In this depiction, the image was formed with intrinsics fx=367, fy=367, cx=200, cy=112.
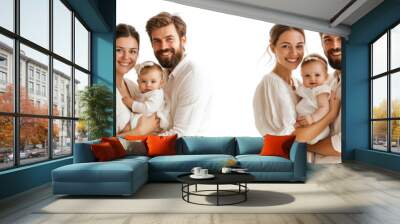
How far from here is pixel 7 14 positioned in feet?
15.6

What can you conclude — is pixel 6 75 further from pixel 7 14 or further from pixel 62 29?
pixel 62 29

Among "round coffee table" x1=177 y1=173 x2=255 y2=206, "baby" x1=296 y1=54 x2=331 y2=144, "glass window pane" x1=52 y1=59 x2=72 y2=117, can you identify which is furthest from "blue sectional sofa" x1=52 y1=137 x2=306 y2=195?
"baby" x1=296 y1=54 x2=331 y2=144

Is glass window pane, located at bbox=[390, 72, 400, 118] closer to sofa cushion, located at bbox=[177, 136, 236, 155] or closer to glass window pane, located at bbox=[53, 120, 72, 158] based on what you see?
sofa cushion, located at bbox=[177, 136, 236, 155]

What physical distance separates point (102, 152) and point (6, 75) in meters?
1.69

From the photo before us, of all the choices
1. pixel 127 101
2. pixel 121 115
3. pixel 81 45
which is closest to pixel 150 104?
pixel 127 101

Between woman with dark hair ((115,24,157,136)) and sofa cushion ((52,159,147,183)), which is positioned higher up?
woman with dark hair ((115,24,157,136))

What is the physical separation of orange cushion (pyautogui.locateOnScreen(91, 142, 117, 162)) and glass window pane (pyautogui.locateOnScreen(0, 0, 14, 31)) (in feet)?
6.55

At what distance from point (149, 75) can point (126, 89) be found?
0.64m

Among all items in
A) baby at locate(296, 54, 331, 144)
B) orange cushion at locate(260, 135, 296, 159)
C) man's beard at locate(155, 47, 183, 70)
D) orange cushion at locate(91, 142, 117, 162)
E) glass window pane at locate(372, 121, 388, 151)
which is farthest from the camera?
baby at locate(296, 54, 331, 144)

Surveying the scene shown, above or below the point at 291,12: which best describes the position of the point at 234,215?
below

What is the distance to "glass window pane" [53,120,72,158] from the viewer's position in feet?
20.8

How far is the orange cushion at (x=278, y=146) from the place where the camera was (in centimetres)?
629

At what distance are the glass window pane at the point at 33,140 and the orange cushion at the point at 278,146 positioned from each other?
365 centimetres

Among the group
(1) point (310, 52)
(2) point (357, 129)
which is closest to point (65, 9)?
(1) point (310, 52)
